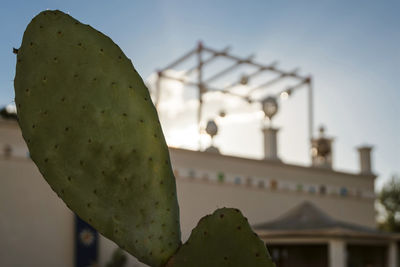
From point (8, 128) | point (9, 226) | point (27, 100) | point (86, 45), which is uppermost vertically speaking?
point (8, 128)

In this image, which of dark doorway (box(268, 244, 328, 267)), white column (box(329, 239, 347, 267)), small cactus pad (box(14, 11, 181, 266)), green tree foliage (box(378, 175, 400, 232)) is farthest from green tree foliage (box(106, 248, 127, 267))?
green tree foliage (box(378, 175, 400, 232))

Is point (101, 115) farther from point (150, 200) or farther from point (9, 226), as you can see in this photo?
point (9, 226)

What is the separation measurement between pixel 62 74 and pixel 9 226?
8.01m

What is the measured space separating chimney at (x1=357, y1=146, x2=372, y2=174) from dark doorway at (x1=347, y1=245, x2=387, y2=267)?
8.01 feet

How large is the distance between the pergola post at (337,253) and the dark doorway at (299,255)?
143 centimetres

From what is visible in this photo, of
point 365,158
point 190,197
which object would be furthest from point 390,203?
point 190,197

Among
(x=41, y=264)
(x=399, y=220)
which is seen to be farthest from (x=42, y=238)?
(x=399, y=220)

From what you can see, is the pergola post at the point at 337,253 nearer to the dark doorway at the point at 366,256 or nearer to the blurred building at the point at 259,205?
the blurred building at the point at 259,205

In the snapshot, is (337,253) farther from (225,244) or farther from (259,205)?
(225,244)

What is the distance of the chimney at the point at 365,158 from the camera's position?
1648cm

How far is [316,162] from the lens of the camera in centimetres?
1584

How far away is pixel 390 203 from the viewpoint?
3002 cm

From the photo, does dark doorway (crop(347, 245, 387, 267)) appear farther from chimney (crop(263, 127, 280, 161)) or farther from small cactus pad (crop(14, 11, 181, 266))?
small cactus pad (crop(14, 11, 181, 266))

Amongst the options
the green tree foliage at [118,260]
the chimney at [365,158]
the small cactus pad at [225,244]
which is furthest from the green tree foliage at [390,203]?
the small cactus pad at [225,244]
